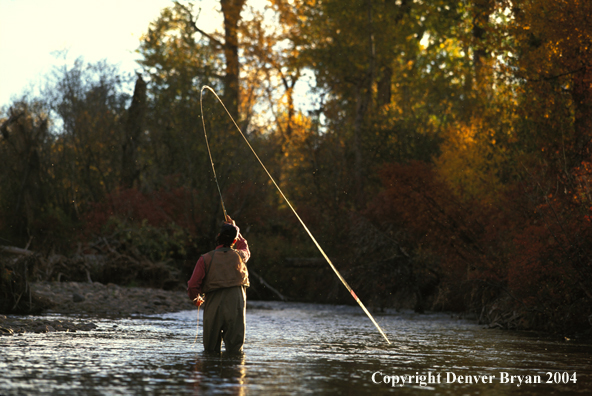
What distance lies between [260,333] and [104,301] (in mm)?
6628

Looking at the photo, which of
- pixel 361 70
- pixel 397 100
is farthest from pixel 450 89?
pixel 361 70

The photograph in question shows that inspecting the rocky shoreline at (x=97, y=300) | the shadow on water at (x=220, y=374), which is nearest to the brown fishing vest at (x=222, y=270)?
the shadow on water at (x=220, y=374)

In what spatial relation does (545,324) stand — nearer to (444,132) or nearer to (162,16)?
(444,132)

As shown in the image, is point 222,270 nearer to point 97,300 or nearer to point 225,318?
point 225,318

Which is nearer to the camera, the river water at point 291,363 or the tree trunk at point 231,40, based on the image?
the river water at point 291,363

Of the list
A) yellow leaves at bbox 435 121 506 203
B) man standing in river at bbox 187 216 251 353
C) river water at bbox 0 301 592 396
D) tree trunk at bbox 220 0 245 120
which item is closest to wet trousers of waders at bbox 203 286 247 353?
man standing in river at bbox 187 216 251 353

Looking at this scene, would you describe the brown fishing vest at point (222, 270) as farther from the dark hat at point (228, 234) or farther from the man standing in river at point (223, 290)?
the dark hat at point (228, 234)

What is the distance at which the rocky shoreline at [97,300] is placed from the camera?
1641 centimetres

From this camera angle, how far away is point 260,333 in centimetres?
1349

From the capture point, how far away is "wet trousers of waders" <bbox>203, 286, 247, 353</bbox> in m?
9.12

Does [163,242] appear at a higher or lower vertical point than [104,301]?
higher

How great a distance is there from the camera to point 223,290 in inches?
361

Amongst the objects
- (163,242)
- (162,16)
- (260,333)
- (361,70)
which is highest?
(162,16)

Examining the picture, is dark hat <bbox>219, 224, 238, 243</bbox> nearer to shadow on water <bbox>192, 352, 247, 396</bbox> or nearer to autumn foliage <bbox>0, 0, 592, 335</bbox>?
shadow on water <bbox>192, 352, 247, 396</bbox>
